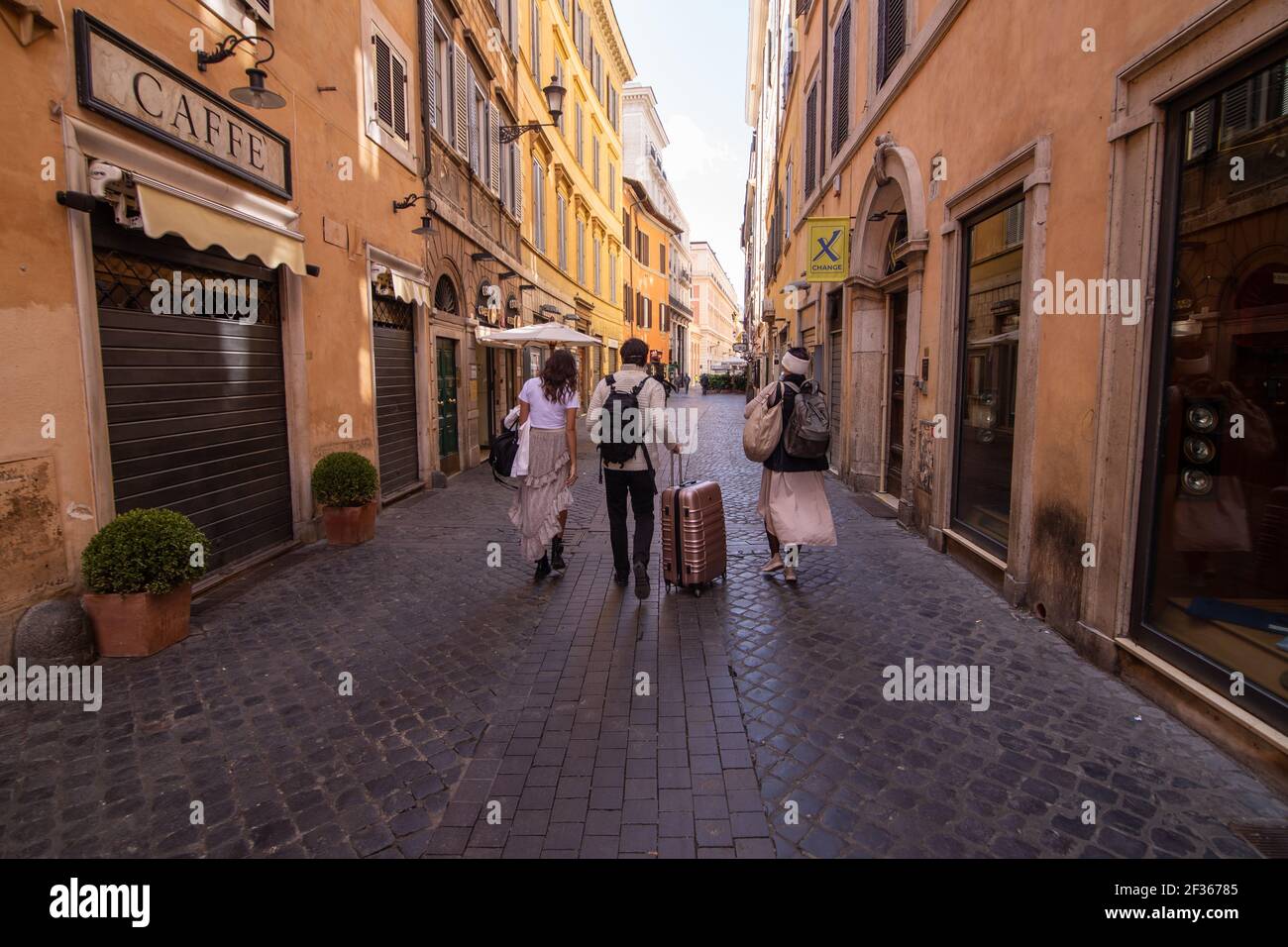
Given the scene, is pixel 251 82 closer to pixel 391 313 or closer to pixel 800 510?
pixel 391 313

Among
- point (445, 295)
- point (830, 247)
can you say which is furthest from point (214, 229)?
point (830, 247)

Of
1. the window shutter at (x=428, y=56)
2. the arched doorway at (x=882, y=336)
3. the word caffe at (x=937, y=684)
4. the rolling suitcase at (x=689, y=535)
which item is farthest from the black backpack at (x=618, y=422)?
the window shutter at (x=428, y=56)

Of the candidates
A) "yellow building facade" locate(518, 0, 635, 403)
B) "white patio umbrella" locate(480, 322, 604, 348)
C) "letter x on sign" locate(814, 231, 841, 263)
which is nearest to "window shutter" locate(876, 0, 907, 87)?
"letter x on sign" locate(814, 231, 841, 263)

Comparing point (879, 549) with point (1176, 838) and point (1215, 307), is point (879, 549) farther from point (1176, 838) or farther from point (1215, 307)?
point (1176, 838)

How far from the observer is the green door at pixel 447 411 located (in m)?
11.7

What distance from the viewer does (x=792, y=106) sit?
18.5 metres

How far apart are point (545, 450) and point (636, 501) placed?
0.92m

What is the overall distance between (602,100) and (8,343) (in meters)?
27.0

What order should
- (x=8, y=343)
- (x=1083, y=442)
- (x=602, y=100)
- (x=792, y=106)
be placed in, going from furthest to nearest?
(x=602, y=100) < (x=792, y=106) < (x=1083, y=442) < (x=8, y=343)

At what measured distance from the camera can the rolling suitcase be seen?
5371 millimetres

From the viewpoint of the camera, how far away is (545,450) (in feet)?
19.3

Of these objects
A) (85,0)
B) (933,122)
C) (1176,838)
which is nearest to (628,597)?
(1176,838)

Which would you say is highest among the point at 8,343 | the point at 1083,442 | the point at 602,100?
the point at 602,100

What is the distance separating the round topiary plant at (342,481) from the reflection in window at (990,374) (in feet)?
19.3
